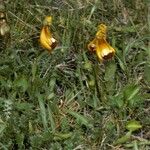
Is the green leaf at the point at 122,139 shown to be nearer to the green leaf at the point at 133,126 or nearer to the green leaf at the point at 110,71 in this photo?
the green leaf at the point at 133,126

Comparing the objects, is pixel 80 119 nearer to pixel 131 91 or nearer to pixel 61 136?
pixel 61 136

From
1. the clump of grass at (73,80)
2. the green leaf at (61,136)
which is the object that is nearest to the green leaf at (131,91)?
the clump of grass at (73,80)

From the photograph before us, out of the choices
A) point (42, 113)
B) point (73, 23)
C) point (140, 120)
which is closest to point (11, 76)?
point (42, 113)

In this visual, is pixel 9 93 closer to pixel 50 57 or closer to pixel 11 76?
pixel 11 76

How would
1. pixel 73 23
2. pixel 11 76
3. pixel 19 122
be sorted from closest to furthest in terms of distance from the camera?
pixel 19 122 → pixel 11 76 → pixel 73 23

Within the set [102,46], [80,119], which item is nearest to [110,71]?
[102,46]
